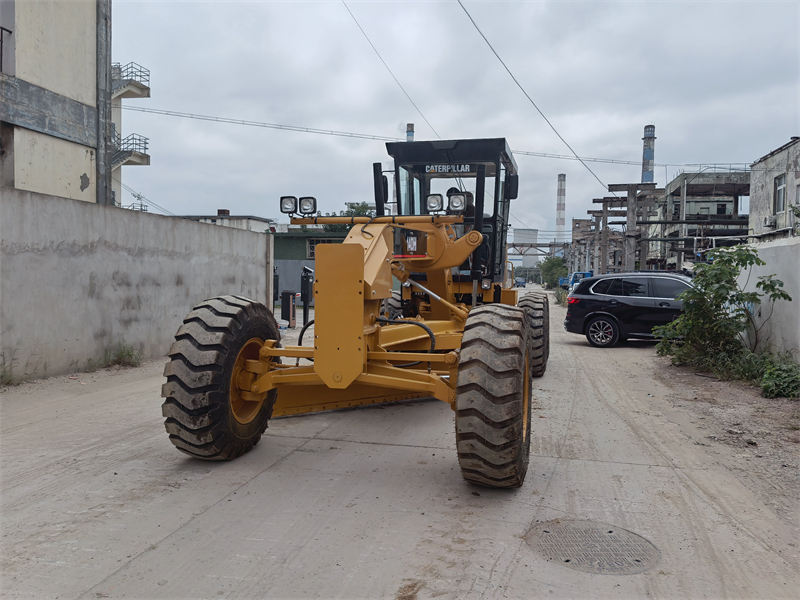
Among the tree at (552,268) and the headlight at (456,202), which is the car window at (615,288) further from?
the tree at (552,268)

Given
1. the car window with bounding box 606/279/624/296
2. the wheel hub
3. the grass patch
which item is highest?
the car window with bounding box 606/279/624/296

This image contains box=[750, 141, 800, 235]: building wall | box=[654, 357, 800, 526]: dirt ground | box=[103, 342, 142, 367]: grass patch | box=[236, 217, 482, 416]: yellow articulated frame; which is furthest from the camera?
box=[750, 141, 800, 235]: building wall

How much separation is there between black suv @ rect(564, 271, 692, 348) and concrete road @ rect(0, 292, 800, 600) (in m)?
6.85

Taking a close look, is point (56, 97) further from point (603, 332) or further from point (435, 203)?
point (603, 332)

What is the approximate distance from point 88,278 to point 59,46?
402 inches

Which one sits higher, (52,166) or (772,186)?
(772,186)

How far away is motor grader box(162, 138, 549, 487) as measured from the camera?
4.06 meters

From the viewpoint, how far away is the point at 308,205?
5809 millimetres

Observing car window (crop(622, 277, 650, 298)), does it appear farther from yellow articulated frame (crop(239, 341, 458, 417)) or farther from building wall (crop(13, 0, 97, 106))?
building wall (crop(13, 0, 97, 106))

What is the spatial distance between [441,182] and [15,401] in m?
6.10

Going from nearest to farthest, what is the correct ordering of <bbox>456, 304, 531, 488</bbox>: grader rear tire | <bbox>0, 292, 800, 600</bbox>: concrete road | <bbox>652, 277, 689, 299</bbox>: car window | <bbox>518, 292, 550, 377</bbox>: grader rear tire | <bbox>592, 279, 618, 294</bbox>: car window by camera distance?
1. <bbox>0, 292, 800, 600</bbox>: concrete road
2. <bbox>456, 304, 531, 488</bbox>: grader rear tire
3. <bbox>518, 292, 550, 377</bbox>: grader rear tire
4. <bbox>652, 277, 689, 299</bbox>: car window
5. <bbox>592, 279, 618, 294</bbox>: car window

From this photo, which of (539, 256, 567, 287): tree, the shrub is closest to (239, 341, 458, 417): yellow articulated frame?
the shrub

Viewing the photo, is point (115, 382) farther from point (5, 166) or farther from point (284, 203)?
point (5, 166)

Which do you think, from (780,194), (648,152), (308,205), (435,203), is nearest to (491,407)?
(435,203)
